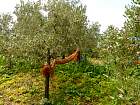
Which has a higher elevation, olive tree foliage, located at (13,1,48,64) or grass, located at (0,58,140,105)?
olive tree foliage, located at (13,1,48,64)

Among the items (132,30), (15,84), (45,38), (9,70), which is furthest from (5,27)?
(132,30)

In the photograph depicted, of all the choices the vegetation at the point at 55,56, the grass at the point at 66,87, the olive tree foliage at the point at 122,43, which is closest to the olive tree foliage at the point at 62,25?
the vegetation at the point at 55,56

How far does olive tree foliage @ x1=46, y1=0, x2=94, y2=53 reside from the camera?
1255 inches

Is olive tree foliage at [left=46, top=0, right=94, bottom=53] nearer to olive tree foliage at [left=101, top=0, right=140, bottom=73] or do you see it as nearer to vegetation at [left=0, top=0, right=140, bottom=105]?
vegetation at [left=0, top=0, right=140, bottom=105]

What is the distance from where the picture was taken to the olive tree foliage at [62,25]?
31875mm

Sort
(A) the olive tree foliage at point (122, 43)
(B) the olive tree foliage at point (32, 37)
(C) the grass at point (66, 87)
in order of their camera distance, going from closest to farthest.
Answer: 1. (A) the olive tree foliage at point (122, 43)
2. (B) the olive tree foliage at point (32, 37)
3. (C) the grass at point (66, 87)

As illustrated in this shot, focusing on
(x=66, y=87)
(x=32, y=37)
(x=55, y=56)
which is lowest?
(x=66, y=87)

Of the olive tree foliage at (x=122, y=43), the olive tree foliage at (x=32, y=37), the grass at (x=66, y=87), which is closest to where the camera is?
the olive tree foliage at (x=122, y=43)

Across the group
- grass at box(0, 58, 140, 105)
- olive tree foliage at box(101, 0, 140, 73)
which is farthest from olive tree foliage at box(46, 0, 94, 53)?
olive tree foliage at box(101, 0, 140, 73)

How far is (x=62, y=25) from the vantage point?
32.4 m

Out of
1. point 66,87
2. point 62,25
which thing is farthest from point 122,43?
point 66,87

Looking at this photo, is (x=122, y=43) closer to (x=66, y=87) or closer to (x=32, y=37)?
(x=32, y=37)

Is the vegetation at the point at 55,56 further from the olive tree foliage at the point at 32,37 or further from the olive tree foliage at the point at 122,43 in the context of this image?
the olive tree foliage at the point at 122,43

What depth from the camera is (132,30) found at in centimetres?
2209
